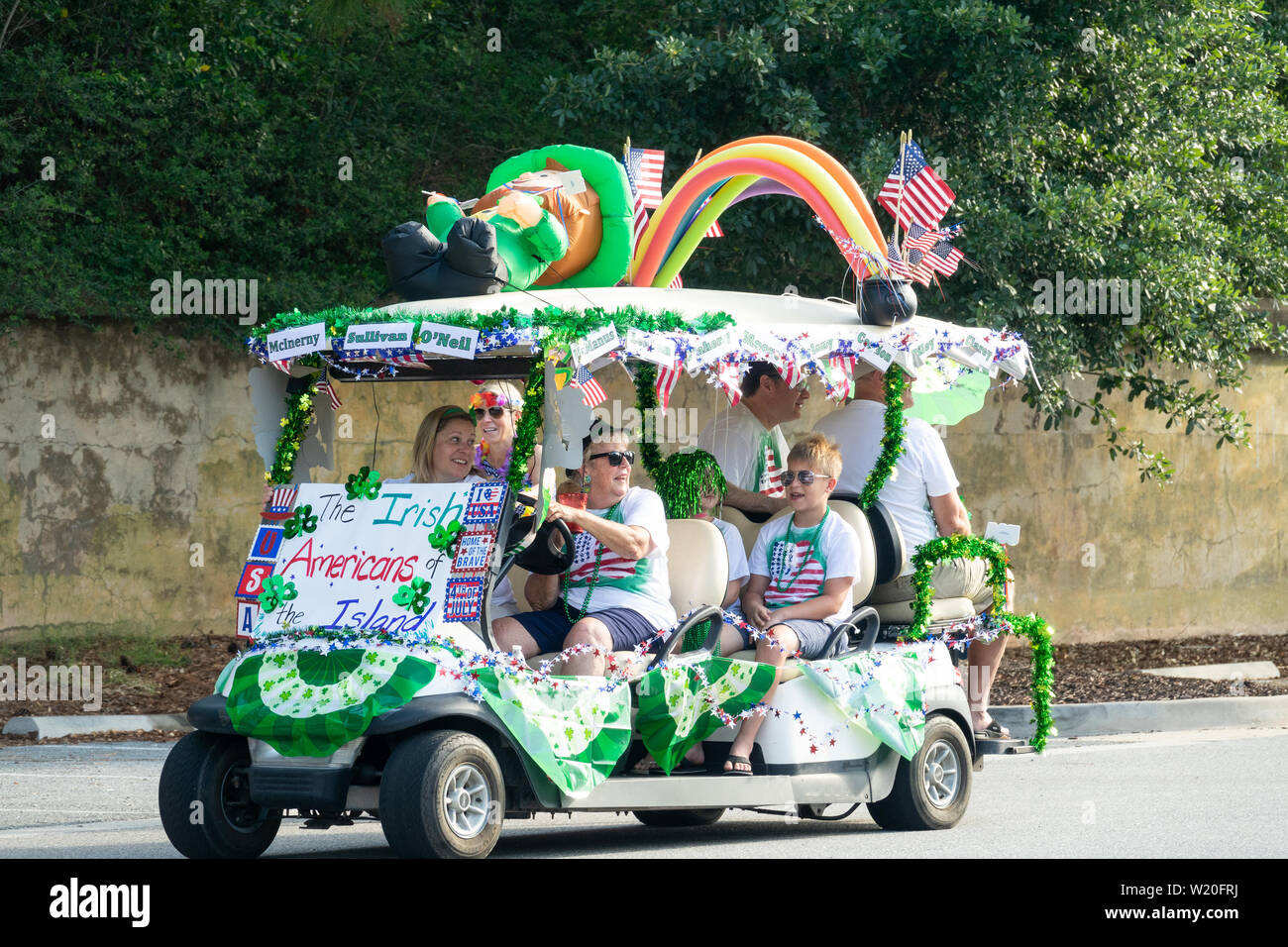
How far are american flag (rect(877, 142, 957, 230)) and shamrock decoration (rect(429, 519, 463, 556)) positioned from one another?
287 centimetres

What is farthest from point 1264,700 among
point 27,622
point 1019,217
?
point 27,622

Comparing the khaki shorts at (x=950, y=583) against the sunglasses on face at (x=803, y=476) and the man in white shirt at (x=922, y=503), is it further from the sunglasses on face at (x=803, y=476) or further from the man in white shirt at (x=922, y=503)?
the sunglasses on face at (x=803, y=476)

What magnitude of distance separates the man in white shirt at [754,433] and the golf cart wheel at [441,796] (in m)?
2.48

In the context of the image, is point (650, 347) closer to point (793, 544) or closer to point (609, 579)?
point (609, 579)

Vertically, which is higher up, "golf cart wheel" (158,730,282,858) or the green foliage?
the green foliage

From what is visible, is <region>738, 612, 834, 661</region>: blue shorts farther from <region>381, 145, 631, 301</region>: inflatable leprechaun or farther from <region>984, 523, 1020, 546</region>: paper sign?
<region>381, 145, 631, 301</region>: inflatable leprechaun

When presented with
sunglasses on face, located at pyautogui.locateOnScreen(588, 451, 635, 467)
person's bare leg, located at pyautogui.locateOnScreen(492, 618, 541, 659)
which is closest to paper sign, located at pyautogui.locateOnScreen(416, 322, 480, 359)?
sunglasses on face, located at pyautogui.locateOnScreen(588, 451, 635, 467)

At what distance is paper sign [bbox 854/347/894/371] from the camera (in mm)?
7562

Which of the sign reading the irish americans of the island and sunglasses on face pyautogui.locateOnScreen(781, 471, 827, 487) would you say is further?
sunglasses on face pyautogui.locateOnScreen(781, 471, 827, 487)

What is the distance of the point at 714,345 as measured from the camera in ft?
22.8

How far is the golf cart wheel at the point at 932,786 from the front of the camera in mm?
7863

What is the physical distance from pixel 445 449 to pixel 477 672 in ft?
3.87

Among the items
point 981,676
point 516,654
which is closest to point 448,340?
point 516,654

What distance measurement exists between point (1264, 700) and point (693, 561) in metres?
6.29
